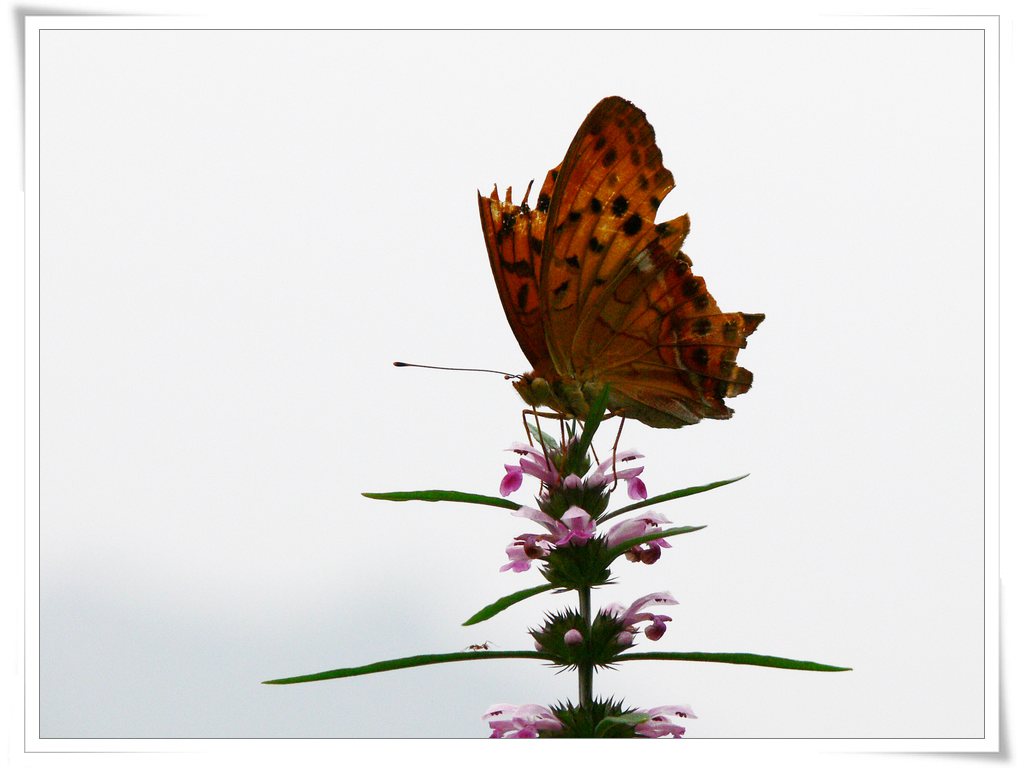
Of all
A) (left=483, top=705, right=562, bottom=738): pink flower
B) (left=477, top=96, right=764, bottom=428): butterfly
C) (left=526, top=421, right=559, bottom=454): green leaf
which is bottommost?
(left=483, top=705, right=562, bottom=738): pink flower

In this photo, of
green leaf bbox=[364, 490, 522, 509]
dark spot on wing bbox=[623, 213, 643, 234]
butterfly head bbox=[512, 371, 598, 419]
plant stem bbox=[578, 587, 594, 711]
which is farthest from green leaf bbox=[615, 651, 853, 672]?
dark spot on wing bbox=[623, 213, 643, 234]

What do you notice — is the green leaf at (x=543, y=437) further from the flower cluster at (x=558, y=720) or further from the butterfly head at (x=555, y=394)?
the flower cluster at (x=558, y=720)

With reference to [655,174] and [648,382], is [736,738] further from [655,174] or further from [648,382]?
[655,174]

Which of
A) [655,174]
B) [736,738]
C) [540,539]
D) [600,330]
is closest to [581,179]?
[655,174]

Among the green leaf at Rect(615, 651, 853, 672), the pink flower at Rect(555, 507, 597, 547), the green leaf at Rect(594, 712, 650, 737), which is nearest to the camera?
the green leaf at Rect(594, 712, 650, 737)

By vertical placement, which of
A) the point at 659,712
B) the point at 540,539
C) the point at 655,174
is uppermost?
the point at 655,174

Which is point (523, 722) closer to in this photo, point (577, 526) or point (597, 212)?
point (577, 526)

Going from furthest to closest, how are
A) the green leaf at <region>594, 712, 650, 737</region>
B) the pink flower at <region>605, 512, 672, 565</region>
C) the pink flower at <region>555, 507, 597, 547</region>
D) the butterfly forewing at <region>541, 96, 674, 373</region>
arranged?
1. the butterfly forewing at <region>541, 96, 674, 373</region>
2. the pink flower at <region>605, 512, 672, 565</region>
3. the pink flower at <region>555, 507, 597, 547</region>
4. the green leaf at <region>594, 712, 650, 737</region>

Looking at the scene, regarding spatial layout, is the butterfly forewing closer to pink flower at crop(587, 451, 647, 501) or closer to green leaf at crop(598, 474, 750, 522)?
pink flower at crop(587, 451, 647, 501)
